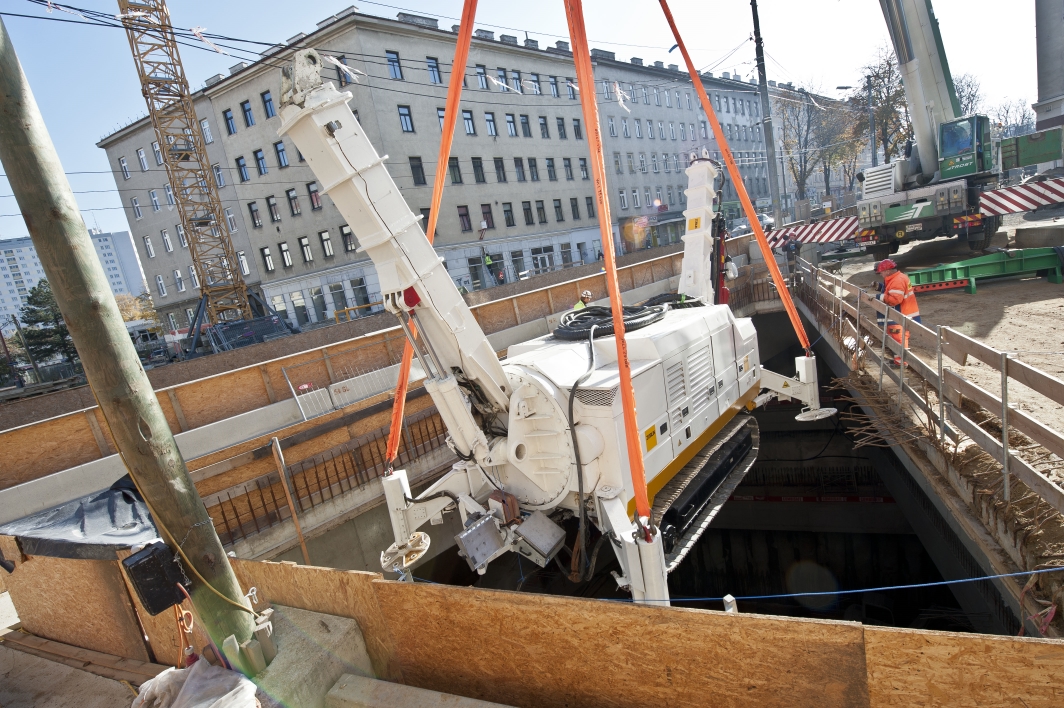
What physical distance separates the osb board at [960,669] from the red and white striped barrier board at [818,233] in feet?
51.2

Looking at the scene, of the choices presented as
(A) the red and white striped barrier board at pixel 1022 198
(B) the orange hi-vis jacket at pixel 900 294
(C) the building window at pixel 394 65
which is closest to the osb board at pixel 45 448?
(B) the orange hi-vis jacket at pixel 900 294

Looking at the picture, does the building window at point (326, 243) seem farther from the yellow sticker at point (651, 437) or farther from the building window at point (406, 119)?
the yellow sticker at point (651, 437)

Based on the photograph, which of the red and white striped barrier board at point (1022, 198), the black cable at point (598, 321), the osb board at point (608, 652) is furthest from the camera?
the red and white striped barrier board at point (1022, 198)

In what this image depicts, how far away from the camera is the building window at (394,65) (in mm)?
27322

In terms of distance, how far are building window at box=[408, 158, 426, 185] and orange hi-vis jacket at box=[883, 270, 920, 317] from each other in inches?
967

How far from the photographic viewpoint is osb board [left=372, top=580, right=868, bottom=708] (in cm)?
288

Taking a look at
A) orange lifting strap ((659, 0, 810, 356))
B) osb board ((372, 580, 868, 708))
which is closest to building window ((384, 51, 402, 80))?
orange lifting strap ((659, 0, 810, 356))

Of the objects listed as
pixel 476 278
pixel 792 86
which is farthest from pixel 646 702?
Answer: pixel 792 86

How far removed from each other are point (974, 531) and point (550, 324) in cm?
925

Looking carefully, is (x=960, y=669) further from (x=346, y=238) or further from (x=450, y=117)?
(x=346, y=238)

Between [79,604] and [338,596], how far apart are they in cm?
277

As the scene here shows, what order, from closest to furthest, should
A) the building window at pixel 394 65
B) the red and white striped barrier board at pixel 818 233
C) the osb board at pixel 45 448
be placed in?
the osb board at pixel 45 448, the red and white striped barrier board at pixel 818 233, the building window at pixel 394 65

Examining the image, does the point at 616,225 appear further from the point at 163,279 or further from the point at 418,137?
the point at 163,279

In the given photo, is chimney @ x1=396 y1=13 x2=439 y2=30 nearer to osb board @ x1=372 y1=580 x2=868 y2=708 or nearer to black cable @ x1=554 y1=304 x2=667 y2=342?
black cable @ x1=554 y1=304 x2=667 y2=342
